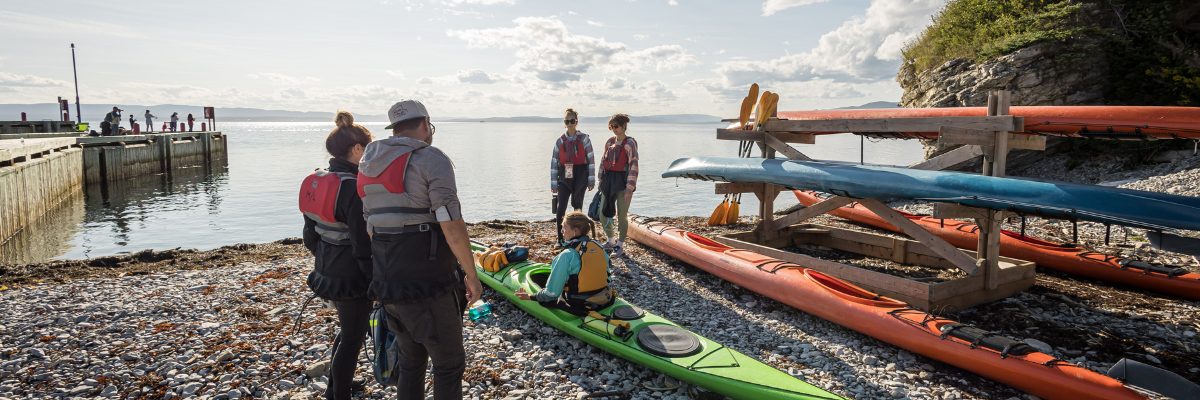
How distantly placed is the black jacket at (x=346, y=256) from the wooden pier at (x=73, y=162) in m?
14.4

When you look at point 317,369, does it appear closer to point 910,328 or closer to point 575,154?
point 575,154

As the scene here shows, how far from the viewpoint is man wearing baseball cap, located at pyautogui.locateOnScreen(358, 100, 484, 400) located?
2844 mm

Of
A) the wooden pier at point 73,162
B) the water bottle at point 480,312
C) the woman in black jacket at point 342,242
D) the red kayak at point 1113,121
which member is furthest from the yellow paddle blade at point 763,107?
the wooden pier at point 73,162

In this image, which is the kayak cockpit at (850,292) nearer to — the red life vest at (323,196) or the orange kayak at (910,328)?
the orange kayak at (910,328)

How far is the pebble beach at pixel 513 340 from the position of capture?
4.32 m

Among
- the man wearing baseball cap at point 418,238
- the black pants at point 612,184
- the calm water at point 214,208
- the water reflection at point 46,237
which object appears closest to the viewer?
the man wearing baseball cap at point 418,238

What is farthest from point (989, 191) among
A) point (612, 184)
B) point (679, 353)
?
point (612, 184)

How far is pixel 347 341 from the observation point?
11.6ft

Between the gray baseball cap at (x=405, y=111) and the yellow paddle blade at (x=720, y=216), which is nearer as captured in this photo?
the gray baseball cap at (x=405, y=111)

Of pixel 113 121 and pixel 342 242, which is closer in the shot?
pixel 342 242

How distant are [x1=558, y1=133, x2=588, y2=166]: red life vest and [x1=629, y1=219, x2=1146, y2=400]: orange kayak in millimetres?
2037

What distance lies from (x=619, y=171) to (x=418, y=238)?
17.1 feet

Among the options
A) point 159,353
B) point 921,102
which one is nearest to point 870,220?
point 921,102

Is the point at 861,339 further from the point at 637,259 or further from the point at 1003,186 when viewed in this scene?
the point at 637,259
